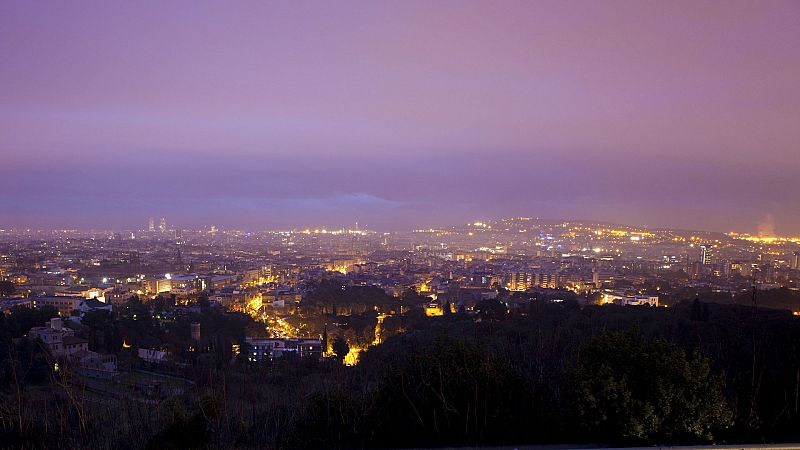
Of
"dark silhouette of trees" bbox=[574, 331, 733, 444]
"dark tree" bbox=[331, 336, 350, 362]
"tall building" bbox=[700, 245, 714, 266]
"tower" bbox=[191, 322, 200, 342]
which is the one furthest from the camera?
"tall building" bbox=[700, 245, 714, 266]

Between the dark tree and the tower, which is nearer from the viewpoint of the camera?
the dark tree

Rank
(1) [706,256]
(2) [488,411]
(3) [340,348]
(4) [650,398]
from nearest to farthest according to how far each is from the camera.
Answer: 1. (4) [650,398]
2. (2) [488,411]
3. (3) [340,348]
4. (1) [706,256]

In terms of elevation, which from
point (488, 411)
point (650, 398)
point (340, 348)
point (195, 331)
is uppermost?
point (650, 398)

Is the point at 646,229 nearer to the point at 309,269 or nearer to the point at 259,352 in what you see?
the point at 309,269

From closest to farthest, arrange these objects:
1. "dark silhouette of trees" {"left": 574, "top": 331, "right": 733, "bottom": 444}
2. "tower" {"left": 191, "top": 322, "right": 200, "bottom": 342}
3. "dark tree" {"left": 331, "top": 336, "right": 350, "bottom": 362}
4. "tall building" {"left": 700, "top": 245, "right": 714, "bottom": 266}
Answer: "dark silhouette of trees" {"left": 574, "top": 331, "right": 733, "bottom": 444} < "dark tree" {"left": 331, "top": 336, "right": 350, "bottom": 362} < "tower" {"left": 191, "top": 322, "right": 200, "bottom": 342} < "tall building" {"left": 700, "top": 245, "right": 714, "bottom": 266}

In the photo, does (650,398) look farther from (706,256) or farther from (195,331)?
(706,256)

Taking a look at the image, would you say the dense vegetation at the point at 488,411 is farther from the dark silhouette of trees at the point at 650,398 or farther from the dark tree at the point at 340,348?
the dark tree at the point at 340,348

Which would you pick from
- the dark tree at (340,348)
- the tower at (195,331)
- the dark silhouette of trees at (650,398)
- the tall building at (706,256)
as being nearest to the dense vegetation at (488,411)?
the dark silhouette of trees at (650,398)

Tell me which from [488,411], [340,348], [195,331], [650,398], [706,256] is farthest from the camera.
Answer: [706,256]

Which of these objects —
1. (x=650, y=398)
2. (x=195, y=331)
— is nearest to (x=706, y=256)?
(x=195, y=331)

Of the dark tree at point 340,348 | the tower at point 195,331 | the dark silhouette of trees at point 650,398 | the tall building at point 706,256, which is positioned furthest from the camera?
the tall building at point 706,256

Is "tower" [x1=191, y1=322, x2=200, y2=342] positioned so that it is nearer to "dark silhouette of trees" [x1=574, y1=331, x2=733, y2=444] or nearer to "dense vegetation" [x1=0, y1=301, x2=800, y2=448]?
"dense vegetation" [x1=0, y1=301, x2=800, y2=448]

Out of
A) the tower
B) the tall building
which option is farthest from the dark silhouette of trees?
the tall building
